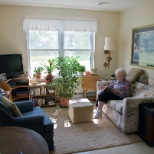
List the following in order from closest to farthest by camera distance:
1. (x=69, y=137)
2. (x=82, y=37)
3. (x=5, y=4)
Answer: (x=69, y=137) < (x=5, y=4) < (x=82, y=37)

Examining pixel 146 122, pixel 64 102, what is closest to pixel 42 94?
pixel 64 102

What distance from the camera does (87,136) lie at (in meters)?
2.71

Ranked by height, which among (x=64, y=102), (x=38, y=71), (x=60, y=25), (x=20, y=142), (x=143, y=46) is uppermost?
(x=60, y=25)

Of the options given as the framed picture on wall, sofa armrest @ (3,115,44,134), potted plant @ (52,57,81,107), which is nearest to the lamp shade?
the framed picture on wall

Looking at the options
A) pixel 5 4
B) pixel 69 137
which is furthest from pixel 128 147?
pixel 5 4

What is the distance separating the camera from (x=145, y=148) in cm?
238

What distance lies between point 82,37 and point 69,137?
2716 millimetres

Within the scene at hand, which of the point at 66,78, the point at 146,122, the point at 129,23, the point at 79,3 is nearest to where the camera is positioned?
the point at 146,122

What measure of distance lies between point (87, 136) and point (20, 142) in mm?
1628

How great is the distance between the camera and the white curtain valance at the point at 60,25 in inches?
156

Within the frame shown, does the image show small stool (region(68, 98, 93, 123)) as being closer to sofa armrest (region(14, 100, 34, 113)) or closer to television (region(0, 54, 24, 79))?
sofa armrest (region(14, 100, 34, 113))

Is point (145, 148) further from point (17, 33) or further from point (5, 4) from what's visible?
point (5, 4)

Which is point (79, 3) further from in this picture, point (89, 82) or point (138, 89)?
point (138, 89)

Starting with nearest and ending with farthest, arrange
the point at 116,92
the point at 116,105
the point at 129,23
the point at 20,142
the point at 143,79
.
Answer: the point at 20,142 → the point at 116,105 → the point at 116,92 → the point at 143,79 → the point at 129,23
